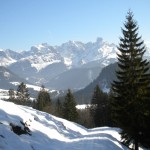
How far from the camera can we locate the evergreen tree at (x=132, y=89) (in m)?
37.7

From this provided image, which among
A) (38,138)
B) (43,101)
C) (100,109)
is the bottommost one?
(38,138)

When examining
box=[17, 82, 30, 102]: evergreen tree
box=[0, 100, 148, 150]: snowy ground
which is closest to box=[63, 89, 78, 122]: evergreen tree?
box=[0, 100, 148, 150]: snowy ground

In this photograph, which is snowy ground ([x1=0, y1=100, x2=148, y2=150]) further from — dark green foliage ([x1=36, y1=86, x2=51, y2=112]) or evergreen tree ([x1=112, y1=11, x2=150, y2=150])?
dark green foliage ([x1=36, y1=86, x2=51, y2=112])

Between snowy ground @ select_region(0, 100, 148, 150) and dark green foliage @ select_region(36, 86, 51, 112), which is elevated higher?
dark green foliage @ select_region(36, 86, 51, 112)

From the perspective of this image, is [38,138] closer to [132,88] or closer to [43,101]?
[132,88]

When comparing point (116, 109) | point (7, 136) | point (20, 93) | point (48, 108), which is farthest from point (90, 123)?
point (7, 136)

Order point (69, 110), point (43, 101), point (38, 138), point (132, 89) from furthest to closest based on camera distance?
point (43, 101), point (69, 110), point (132, 89), point (38, 138)

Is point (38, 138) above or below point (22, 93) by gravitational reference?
below

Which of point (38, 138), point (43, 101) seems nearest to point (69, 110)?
point (43, 101)

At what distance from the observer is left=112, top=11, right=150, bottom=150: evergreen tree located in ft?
124

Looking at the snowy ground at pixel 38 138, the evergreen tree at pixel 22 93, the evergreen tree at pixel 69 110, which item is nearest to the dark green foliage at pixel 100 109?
the evergreen tree at pixel 69 110

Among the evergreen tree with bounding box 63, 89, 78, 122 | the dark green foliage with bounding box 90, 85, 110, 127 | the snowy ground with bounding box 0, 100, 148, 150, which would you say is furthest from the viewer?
the evergreen tree with bounding box 63, 89, 78, 122

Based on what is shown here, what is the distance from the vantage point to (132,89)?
37.7 metres

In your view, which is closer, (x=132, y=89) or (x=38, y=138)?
(x=38, y=138)
